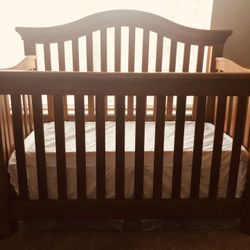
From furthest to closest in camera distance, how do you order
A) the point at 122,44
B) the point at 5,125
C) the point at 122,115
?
the point at 122,44 → the point at 5,125 → the point at 122,115

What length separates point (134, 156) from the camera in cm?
141

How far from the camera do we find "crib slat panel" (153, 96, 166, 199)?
1.26 metres

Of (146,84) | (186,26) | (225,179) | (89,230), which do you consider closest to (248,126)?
(225,179)

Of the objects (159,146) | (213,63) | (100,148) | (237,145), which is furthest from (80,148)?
(213,63)

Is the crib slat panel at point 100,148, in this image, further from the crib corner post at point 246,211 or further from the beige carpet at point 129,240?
the crib corner post at point 246,211

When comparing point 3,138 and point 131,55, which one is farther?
point 131,55

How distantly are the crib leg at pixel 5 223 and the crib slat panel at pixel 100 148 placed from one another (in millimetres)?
410

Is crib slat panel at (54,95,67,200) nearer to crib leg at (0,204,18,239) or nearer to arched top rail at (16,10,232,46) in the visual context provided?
crib leg at (0,204,18,239)

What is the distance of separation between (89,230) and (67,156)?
1.25 feet

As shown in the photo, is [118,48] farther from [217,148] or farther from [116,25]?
[217,148]

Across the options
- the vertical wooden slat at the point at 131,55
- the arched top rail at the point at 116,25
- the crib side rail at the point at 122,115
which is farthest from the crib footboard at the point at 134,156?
the arched top rail at the point at 116,25

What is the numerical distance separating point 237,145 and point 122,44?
1.00 metres

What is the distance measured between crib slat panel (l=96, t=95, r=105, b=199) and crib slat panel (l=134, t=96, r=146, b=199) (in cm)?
14

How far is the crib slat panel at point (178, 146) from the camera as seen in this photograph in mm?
1278
